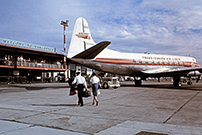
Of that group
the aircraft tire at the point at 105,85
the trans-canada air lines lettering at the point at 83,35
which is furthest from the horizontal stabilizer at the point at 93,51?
the aircraft tire at the point at 105,85

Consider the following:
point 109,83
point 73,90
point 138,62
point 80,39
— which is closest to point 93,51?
point 80,39

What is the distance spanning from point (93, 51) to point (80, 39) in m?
3.01

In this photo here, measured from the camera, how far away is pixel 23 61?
39312mm

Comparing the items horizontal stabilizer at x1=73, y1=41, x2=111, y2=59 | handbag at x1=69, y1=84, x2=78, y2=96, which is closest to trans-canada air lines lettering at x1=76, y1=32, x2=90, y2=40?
horizontal stabilizer at x1=73, y1=41, x2=111, y2=59

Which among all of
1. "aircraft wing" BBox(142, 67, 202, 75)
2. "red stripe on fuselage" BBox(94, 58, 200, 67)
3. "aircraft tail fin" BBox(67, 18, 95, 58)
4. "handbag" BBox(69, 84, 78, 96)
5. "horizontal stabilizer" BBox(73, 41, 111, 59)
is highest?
"aircraft tail fin" BBox(67, 18, 95, 58)

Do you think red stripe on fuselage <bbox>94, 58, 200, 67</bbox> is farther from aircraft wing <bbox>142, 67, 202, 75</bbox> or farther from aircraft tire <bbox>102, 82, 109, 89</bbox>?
aircraft tire <bbox>102, 82, 109, 89</bbox>

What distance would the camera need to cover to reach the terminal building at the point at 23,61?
37.6 m

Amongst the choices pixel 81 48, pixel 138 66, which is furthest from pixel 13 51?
pixel 138 66

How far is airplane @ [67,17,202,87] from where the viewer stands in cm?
2070

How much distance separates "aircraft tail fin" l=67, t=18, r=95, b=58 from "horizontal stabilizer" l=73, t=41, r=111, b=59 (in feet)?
3.80

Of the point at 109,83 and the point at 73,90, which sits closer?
the point at 73,90

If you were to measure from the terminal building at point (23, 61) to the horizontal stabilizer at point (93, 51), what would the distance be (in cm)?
2178

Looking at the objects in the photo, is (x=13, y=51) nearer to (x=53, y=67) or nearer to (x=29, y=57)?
(x=29, y=57)

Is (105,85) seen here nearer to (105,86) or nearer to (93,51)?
(105,86)
